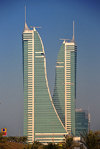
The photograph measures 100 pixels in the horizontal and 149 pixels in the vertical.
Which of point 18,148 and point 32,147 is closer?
point 32,147

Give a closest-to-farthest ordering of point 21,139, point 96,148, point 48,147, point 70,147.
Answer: point 96,148, point 48,147, point 70,147, point 21,139

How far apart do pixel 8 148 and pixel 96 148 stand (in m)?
42.5

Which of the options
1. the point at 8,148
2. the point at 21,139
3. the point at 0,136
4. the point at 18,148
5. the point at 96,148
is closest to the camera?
the point at 96,148

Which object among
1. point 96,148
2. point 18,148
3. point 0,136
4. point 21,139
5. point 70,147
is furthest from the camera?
point 21,139

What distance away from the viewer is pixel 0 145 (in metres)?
106

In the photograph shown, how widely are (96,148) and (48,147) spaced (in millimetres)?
10886

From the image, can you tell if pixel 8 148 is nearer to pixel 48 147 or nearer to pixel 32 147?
pixel 32 147

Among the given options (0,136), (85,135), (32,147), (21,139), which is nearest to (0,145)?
(0,136)

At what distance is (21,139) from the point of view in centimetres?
16825

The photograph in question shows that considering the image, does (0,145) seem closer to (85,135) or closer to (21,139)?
(85,135)

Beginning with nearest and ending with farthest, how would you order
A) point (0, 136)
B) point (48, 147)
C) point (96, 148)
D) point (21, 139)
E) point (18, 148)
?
point (96, 148) < point (48, 147) < point (0, 136) < point (18, 148) < point (21, 139)

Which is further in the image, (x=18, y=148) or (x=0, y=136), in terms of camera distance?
(x=18, y=148)

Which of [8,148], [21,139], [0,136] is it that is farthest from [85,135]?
[21,139]

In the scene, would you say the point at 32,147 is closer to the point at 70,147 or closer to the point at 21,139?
the point at 70,147
